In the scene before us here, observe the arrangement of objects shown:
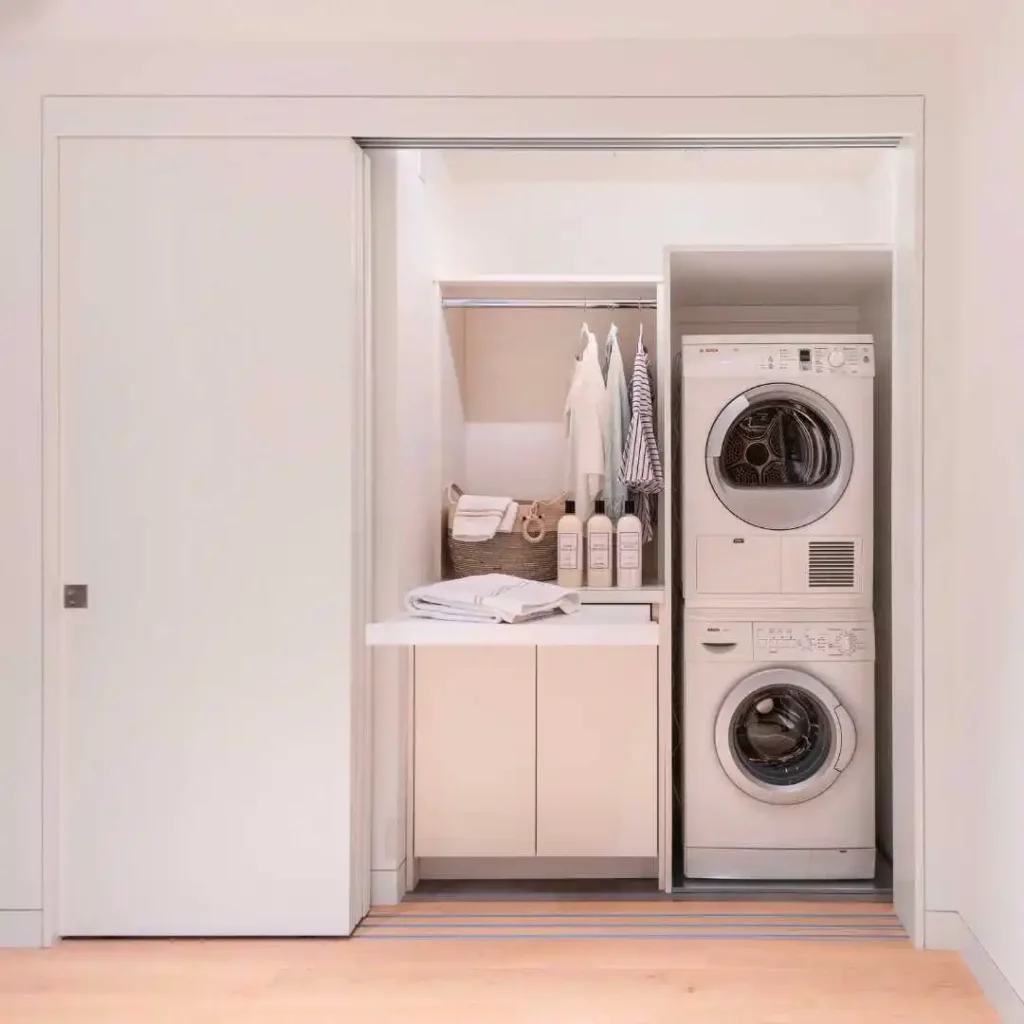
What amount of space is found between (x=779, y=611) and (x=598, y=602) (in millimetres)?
562

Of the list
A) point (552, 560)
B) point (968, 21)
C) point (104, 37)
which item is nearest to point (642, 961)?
point (552, 560)

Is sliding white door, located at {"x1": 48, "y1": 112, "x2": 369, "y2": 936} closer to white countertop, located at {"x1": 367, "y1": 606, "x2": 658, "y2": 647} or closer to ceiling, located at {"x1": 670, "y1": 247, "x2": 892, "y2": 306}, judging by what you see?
white countertop, located at {"x1": 367, "y1": 606, "x2": 658, "y2": 647}

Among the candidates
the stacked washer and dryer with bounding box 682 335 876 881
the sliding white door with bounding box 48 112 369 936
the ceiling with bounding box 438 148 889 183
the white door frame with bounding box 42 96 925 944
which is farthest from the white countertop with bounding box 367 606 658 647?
the ceiling with bounding box 438 148 889 183

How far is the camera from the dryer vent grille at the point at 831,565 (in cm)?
304

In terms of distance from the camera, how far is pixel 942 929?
8.35ft

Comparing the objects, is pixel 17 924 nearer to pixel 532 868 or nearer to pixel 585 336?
pixel 532 868

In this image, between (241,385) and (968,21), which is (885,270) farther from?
(241,385)

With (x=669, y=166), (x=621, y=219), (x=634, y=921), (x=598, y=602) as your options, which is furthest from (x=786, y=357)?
(x=634, y=921)

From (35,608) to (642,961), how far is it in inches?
72.5

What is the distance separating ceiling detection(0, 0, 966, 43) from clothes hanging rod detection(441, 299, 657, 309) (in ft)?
3.53

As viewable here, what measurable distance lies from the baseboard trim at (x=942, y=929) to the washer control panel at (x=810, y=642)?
30.2 inches

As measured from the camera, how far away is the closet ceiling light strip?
2.60 meters

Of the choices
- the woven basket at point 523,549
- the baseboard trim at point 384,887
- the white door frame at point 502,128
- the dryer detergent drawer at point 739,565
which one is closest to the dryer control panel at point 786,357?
the white door frame at point 502,128

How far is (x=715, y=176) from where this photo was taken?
12.4 ft
